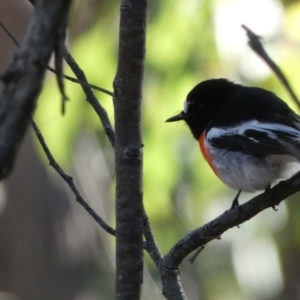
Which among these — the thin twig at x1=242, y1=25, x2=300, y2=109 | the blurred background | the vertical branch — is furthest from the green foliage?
the thin twig at x1=242, y1=25, x2=300, y2=109

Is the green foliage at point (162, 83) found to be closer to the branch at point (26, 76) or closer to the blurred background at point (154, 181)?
the blurred background at point (154, 181)

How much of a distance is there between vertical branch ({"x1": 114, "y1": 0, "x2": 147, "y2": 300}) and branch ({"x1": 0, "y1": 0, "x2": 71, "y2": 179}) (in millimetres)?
691

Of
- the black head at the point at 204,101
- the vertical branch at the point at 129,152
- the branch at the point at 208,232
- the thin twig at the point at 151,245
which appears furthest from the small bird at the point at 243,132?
the vertical branch at the point at 129,152

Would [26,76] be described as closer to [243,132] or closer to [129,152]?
[129,152]

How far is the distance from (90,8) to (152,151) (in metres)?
0.90

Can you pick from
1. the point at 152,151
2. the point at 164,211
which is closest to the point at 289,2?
the point at 152,151

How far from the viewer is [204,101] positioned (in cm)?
296

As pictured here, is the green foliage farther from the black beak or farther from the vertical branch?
the vertical branch

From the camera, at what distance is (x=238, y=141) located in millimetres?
2371

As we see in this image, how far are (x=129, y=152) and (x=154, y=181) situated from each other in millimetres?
1451

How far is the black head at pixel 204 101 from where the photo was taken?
9.60 ft

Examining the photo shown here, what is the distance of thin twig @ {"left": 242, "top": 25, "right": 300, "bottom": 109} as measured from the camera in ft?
2.51

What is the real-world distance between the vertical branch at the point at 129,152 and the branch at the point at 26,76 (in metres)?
0.69

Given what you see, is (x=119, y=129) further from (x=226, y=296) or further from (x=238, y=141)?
(x=226, y=296)
